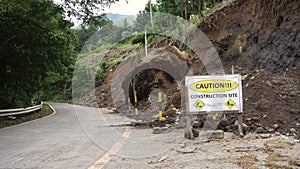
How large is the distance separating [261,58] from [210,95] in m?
8.06

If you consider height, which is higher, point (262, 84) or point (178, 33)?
point (178, 33)

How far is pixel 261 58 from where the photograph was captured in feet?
46.7

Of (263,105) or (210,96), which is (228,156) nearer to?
(210,96)

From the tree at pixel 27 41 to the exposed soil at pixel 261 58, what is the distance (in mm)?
6071

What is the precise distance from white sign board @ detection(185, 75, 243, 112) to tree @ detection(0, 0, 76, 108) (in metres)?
6.83

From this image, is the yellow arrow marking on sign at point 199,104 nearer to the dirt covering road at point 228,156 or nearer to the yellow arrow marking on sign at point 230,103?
the yellow arrow marking on sign at point 230,103

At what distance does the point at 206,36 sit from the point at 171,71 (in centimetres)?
316

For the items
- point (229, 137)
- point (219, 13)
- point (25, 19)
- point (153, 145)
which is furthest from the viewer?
point (219, 13)

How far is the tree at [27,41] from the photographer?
466 inches

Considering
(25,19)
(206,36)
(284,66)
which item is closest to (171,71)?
(206,36)

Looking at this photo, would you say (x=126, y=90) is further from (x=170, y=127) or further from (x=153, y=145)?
(x=153, y=145)

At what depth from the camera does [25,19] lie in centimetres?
1209

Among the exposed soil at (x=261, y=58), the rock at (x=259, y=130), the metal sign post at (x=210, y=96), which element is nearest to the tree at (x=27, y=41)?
the exposed soil at (x=261, y=58)

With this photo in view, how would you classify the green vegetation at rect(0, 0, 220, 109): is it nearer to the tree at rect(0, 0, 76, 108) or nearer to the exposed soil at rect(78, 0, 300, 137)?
the tree at rect(0, 0, 76, 108)
